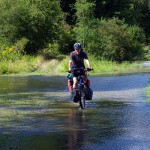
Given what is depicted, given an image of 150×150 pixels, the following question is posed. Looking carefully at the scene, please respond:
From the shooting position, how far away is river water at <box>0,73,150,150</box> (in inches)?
351

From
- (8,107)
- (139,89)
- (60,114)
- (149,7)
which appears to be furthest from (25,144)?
(149,7)

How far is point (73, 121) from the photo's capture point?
1173 cm

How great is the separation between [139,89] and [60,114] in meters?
7.57

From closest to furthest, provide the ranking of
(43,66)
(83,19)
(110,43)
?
(43,66) → (110,43) → (83,19)

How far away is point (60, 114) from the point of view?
515 inches

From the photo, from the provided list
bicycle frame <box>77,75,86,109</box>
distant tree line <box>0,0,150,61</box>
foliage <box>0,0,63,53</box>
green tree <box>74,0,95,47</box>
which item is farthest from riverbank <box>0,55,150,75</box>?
bicycle frame <box>77,75,86,109</box>

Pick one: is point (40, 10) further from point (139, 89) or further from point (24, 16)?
point (139, 89)

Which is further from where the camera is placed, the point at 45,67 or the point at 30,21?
the point at 30,21

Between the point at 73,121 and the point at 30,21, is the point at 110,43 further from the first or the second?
the point at 73,121

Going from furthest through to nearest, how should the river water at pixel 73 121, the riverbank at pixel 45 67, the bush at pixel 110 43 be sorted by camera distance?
the bush at pixel 110 43 < the riverbank at pixel 45 67 < the river water at pixel 73 121

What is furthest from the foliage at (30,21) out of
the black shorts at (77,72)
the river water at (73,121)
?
the black shorts at (77,72)

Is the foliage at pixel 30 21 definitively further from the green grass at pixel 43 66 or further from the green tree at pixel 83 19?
the green tree at pixel 83 19

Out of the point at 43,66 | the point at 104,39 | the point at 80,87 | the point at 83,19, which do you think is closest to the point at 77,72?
the point at 80,87

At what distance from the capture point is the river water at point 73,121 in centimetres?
891
